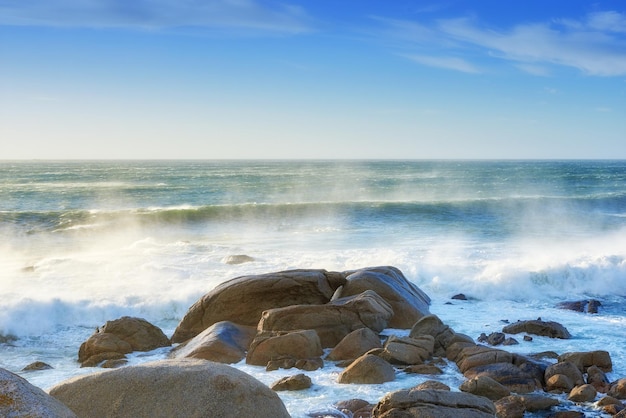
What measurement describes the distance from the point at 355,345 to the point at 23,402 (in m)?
8.80

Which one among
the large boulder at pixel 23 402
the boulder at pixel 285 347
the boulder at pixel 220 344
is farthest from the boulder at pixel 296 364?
the large boulder at pixel 23 402

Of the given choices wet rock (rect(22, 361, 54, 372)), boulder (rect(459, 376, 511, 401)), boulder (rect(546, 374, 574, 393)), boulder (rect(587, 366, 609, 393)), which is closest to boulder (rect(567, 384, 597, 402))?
boulder (rect(546, 374, 574, 393))

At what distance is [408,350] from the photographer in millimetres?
12367

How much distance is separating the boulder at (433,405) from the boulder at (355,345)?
13.2 feet

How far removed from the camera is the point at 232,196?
5709 cm

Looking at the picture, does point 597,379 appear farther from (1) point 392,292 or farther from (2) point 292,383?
(1) point 392,292

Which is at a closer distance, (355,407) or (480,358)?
(355,407)

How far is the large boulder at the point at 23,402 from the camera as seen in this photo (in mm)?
4551

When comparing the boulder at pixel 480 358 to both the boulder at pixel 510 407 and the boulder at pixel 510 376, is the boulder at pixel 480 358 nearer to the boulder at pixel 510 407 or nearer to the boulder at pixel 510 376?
the boulder at pixel 510 376

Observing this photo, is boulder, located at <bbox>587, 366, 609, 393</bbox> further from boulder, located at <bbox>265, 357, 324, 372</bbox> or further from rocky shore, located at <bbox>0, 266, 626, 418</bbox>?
boulder, located at <bbox>265, 357, 324, 372</bbox>

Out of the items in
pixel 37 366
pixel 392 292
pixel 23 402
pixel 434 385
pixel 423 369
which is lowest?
pixel 37 366

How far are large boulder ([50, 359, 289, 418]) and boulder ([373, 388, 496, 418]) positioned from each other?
6.57ft

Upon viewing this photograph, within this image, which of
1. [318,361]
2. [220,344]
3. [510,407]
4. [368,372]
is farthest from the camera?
[220,344]

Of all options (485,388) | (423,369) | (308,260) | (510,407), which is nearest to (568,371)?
(485,388)
